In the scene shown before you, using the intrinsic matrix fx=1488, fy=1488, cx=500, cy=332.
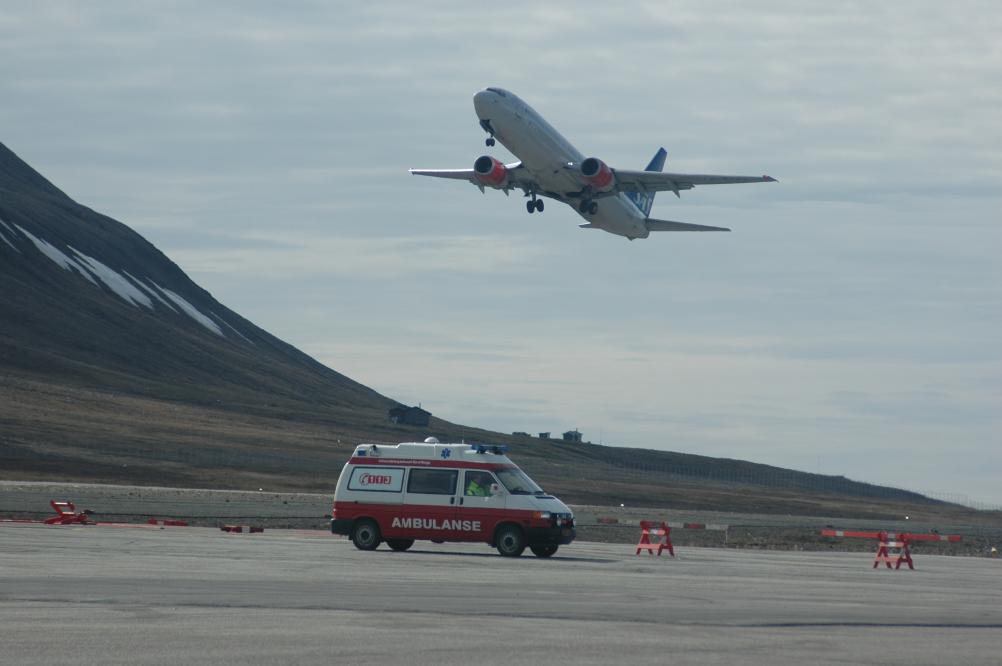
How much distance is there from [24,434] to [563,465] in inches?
1889

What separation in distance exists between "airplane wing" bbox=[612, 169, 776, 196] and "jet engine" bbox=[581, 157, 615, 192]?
136 cm

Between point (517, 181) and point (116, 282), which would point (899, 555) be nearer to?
point (517, 181)

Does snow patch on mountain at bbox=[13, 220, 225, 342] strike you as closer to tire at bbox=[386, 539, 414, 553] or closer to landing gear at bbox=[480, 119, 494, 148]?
landing gear at bbox=[480, 119, 494, 148]

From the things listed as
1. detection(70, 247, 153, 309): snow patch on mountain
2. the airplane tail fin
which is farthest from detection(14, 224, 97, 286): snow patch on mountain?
the airplane tail fin

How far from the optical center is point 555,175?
5866 centimetres

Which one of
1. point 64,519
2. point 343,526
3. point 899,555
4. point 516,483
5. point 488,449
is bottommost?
point 64,519

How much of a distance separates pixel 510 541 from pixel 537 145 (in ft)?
95.8

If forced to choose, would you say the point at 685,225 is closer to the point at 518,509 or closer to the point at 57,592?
the point at 518,509

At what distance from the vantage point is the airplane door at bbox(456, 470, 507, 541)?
98.1 feet

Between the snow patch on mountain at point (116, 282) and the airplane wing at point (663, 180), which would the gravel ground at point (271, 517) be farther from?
the snow patch on mountain at point (116, 282)

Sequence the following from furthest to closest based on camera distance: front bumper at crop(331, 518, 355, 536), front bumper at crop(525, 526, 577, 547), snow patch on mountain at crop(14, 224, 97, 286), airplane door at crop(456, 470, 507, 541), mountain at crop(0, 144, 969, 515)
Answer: snow patch on mountain at crop(14, 224, 97, 286)
mountain at crop(0, 144, 969, 515)
front bumper at crop(331, 518, 355, 536)
airplane door at crop(456, 470, 507, 541)
front bumper at crop(525, 526, 577, 547)

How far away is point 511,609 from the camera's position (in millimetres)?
17219

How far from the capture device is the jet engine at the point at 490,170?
59.2 m

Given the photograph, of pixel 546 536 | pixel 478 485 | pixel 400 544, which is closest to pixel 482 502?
pixel 478 485
